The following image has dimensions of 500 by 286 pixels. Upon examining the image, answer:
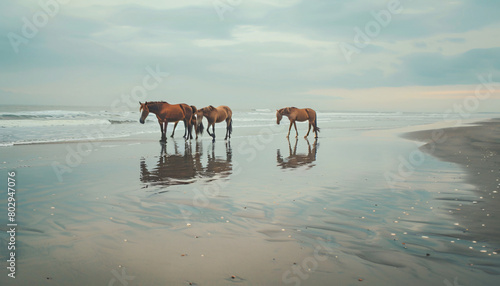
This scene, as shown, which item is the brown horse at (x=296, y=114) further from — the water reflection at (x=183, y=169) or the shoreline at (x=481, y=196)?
the shoreline at (x=481, y=196)

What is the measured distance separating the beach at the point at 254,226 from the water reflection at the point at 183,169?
0.32ft

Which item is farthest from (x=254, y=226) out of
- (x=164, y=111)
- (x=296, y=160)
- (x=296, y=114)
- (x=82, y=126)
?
(x=82, y=126)

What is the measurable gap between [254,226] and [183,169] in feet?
17.0

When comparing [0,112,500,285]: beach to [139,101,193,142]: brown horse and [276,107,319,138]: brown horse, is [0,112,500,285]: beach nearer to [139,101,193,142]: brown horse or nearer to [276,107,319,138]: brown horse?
[139,101,193,142]: brown horse

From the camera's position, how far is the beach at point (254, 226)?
3121 millimetres

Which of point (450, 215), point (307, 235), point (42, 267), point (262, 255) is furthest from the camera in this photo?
point (450, 215)

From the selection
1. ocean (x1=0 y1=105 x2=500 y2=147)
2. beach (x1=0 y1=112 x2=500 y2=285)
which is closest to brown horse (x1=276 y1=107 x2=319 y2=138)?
ocean (x1=0 y1=105 x2=500 y2=147)

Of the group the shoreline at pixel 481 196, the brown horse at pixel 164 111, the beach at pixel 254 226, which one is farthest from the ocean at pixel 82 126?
the shoreline at pixel 481 196

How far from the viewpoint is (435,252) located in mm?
3578

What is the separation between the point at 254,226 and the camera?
14.6 feet

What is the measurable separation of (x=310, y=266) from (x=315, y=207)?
7.17ft

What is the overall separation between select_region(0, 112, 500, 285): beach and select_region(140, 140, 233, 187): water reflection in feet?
0.32

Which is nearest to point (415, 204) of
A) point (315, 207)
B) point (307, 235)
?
point (315, 207)

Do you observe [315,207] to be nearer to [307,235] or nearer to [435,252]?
[307,235]
